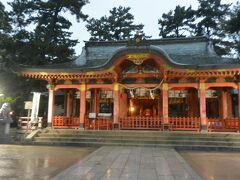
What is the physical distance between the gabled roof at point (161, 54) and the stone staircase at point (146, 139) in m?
4.04

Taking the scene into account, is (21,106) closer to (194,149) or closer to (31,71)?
(31,71)

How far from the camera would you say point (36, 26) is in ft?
85.3

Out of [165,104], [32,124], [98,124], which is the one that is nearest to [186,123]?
[165,104]

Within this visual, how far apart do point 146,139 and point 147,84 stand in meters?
4.61

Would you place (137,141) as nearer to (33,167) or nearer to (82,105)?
(82,105)

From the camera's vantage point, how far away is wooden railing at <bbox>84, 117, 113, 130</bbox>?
1670 cm

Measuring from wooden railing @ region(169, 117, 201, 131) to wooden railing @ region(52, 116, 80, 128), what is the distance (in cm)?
625

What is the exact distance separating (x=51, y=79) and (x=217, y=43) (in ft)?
80.0

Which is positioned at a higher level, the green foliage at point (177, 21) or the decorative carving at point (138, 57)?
the green foliage at point (177, 21)

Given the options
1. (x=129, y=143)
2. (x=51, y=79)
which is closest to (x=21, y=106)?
(x=51, y=79)

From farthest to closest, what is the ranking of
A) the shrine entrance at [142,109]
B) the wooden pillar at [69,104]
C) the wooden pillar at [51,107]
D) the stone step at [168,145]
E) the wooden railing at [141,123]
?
the wooden pillar at [69,104] < the wooden pillar at [51,107] < the shrine entrance at [142,109] < the wooden railing at [141,123] < the stone step at [168,145]

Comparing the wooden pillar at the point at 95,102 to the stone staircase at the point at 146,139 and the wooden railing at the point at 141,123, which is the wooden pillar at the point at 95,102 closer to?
the wooden railing at the point at 141,123

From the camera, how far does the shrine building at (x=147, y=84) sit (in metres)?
15.7

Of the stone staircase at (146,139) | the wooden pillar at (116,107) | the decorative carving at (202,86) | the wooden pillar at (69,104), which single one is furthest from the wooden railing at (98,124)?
the decorative carving at (202,86)
